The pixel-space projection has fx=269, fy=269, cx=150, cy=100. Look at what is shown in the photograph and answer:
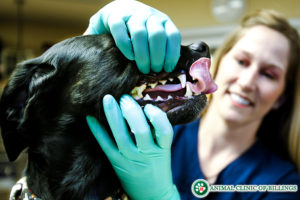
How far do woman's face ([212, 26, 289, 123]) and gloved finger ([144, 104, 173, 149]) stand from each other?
301 mm

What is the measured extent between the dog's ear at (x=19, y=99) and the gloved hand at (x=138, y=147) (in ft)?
0.59

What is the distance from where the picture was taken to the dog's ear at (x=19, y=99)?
0.75 m

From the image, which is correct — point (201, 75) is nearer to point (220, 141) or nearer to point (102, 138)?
point (102, 138)

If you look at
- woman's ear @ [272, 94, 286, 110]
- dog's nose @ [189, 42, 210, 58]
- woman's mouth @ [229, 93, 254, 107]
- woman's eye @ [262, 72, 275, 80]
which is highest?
dog's nose @ [189, 42, 210, 58]

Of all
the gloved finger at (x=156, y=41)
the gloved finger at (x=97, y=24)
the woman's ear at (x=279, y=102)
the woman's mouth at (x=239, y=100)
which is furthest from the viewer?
the woman's ear at (x=279, y=102)

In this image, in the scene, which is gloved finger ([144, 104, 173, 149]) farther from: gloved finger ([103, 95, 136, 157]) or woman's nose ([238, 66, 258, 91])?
woman's nose ([238, 66, 258, 91])

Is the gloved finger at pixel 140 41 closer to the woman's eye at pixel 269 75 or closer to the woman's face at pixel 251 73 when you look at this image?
the woman's face at pixel 251 73

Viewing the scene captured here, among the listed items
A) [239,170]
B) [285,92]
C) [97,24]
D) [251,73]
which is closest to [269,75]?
[251,73]

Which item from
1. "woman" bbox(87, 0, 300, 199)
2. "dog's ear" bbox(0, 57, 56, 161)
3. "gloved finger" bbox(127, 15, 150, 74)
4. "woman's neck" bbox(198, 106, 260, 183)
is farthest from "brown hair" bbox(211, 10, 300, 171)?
"dog's ear" bbox(0, 57, 56, 161)

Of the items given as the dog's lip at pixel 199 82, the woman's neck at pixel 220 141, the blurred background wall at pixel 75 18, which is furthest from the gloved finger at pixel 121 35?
the woman's neck at pixel 220 141

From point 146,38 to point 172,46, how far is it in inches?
2.7

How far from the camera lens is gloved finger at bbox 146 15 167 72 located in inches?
25.6

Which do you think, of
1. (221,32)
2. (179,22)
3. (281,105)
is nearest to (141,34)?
(179,22)

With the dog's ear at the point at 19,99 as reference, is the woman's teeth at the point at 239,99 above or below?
below
